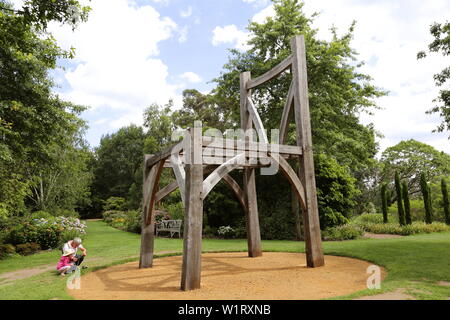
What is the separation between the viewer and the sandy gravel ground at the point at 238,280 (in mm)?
4812

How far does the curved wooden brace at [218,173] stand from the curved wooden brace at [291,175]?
860 mm

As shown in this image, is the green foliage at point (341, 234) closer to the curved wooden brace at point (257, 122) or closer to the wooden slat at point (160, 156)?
the curved wooden brace at point (257, 122)

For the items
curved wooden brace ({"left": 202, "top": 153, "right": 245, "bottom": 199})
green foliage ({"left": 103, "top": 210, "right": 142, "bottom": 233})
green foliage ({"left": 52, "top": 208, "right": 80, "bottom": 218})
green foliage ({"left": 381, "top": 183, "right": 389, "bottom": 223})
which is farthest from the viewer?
green foliage ({"left": 52, "top": 208, "right": 80, "bottom": 218})

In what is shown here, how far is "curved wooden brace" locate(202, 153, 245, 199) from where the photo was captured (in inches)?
218

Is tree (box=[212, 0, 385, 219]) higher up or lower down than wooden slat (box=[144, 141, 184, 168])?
higher up

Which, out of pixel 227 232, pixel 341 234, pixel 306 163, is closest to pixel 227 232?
pixel 227 232

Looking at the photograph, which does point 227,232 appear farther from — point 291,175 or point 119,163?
point 119,163

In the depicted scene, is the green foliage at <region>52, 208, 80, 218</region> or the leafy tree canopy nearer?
the leafy tree canopy

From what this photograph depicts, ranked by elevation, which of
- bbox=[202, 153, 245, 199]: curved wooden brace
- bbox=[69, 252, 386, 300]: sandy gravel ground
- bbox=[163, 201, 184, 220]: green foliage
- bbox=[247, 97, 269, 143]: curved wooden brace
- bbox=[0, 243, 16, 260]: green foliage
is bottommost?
bbox=[69, 252, 386, 300]: sandy gravel ground

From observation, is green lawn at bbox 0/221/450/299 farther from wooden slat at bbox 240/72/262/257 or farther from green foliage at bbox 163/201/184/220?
green foliage at bbox 163/201/184/220

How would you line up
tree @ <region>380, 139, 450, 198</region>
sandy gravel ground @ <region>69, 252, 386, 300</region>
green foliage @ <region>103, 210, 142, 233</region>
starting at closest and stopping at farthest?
sandy gravel ground @ <region>69, 252, 386, 300</region>
green foliage @ <region>103, 210, 142, 233</region>
tree @ <region>380, 139, 450, 198</region>

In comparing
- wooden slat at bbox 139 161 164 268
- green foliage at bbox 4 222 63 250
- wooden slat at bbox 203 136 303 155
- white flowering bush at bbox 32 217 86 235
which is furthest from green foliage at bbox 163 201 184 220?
wooden slat at bbox 203 136 303 155

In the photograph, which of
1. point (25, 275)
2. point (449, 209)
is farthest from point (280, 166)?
point (449, 209)
